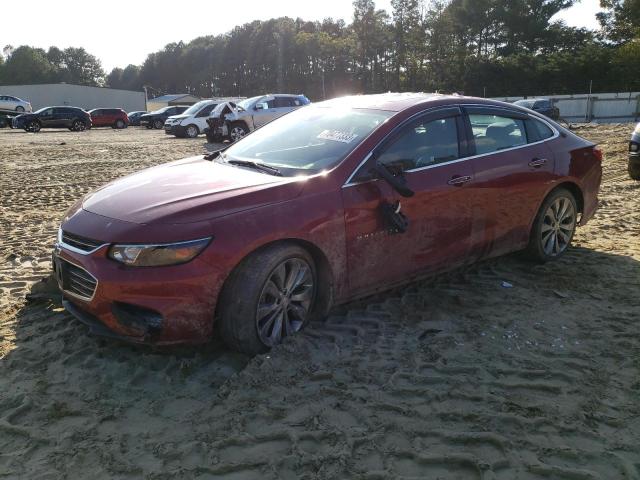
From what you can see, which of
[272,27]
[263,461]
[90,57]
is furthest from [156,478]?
[90,57]

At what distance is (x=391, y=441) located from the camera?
2.66 m

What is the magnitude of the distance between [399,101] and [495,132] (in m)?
0.95

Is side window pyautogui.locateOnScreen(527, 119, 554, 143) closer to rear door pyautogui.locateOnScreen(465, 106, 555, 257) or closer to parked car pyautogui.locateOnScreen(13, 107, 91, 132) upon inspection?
rear door pyautogui.locateOnScreen(465, 106, 555, 257)


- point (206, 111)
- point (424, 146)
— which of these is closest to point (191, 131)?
point (206, 111)

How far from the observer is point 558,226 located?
5.25 metres

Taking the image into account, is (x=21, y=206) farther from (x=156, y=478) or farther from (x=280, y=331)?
(x=156, y=478)

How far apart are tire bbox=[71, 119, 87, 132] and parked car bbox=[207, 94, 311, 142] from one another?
57.5 feet

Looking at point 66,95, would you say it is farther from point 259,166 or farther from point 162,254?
point 162,254

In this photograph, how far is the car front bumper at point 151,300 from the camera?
3.07 m

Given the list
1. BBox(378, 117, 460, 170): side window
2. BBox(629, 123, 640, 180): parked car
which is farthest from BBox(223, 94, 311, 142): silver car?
BBox(378, 117, 460, 170): side window

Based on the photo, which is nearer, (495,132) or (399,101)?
(399,101)

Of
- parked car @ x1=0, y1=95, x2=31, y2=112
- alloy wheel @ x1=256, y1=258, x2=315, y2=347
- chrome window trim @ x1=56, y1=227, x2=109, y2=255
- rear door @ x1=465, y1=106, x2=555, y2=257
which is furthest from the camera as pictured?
parked car @ x1=0, y1=95, x2=31, y2=112

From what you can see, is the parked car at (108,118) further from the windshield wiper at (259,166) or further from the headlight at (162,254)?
the headlight at (162,254)

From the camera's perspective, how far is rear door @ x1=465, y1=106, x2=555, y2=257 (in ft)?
14.7
